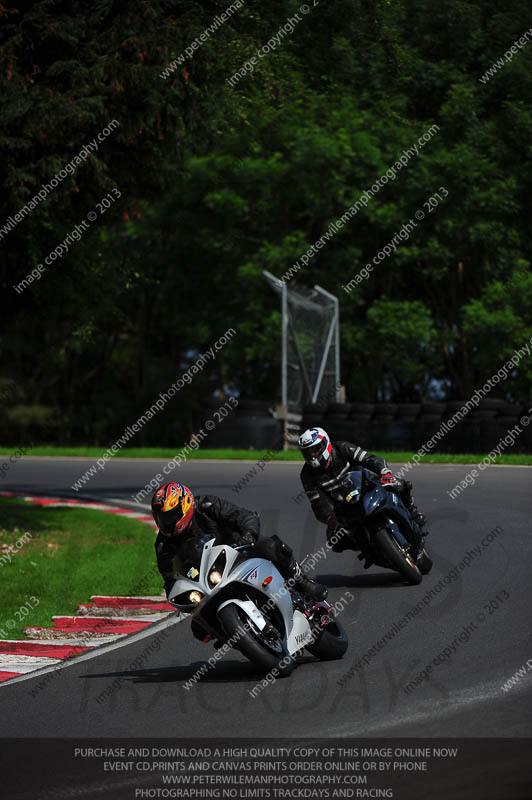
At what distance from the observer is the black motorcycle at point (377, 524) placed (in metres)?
11.0

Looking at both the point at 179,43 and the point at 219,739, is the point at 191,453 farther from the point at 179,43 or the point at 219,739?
the point at 219,739

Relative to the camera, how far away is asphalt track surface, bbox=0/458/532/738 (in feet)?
21.1

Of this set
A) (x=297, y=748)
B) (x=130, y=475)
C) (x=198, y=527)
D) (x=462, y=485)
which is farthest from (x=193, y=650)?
(x=130, y=475)

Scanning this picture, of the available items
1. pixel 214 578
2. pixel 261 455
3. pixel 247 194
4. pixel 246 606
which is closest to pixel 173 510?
pixel 214 578

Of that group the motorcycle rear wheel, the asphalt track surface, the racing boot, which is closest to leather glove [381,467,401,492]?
the motorcycle rear wheel

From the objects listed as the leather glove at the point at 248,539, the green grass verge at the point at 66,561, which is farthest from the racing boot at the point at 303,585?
the green grass verge at the point at 66,561

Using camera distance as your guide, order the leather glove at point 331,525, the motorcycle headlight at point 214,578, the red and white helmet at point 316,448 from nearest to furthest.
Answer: the motorcycle headlight at point 214,578 < the red and white helmet at point 316,448 < the leather glove at point 331,525

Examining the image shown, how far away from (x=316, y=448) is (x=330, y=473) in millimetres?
452

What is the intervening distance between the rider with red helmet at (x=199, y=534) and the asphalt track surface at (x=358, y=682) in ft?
2.23

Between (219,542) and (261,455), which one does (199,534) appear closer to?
(219,542)

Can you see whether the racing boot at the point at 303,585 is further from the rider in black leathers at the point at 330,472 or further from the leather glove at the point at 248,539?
the rider in black leathers at the point at 330,472

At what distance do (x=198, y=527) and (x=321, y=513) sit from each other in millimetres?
2915

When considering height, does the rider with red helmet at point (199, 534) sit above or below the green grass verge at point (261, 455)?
above

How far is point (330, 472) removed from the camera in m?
11.1
